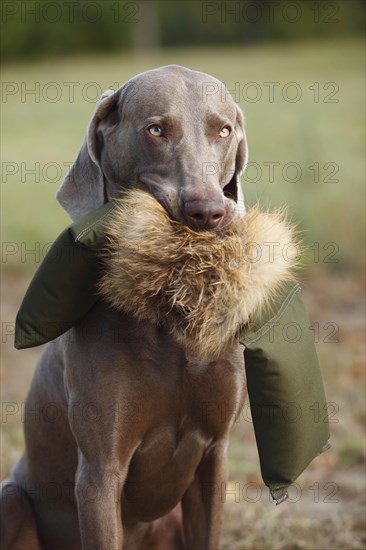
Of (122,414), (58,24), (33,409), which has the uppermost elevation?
(122,414)

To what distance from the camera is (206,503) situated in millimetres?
3398

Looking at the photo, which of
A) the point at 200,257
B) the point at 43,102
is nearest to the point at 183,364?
the point at 200,257

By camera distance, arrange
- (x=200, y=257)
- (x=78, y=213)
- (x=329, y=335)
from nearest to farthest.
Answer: (x=200, y=257), (x=78, y=213), (x=329, y=335)

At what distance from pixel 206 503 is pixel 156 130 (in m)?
1.25

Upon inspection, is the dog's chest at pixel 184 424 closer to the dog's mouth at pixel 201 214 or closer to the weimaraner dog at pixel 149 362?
the weimaraner dog at pixel 149 362

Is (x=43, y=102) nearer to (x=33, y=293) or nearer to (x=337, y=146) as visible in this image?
(x=337, y=146)

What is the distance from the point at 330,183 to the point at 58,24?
26930 millimetres

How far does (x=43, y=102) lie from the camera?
780 inches

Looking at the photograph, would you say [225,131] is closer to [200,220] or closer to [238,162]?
[238,162]

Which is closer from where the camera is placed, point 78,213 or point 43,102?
point 78,213

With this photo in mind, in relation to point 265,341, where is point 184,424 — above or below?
below

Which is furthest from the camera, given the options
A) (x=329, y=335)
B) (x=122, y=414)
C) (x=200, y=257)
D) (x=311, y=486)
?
(x=329, y=335)

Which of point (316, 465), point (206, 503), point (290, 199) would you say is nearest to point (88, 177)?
point (206, 503)

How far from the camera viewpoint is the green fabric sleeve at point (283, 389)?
2.88m
